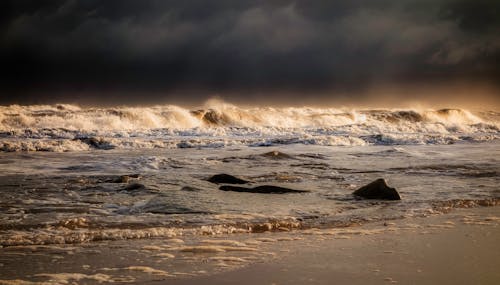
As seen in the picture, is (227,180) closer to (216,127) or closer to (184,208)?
(184,208)

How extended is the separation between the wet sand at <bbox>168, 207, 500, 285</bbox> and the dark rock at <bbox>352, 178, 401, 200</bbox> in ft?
5.56

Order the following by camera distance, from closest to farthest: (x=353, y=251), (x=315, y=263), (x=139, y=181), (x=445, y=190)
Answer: (x=315, y=263)
(x=353, y=251)
(x=445, y=190)
(x=139, y=181)

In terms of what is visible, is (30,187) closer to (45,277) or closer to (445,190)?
(45,277)

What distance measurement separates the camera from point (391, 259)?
3771 mm

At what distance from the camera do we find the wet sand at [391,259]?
3277mm

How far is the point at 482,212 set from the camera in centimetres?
590

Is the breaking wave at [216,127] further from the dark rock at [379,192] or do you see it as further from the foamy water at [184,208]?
the dark rock at [379,192]

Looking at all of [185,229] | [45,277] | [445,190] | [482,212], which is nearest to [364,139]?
[445,190]

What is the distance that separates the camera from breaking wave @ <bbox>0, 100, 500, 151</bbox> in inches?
949

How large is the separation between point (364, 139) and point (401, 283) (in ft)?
74.7

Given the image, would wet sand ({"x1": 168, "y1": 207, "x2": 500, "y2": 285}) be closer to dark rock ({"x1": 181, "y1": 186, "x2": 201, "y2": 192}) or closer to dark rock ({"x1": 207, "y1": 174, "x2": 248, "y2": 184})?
dark rock ({"x1": 181, "y1": 186, "x2": 201, "y2": 192})

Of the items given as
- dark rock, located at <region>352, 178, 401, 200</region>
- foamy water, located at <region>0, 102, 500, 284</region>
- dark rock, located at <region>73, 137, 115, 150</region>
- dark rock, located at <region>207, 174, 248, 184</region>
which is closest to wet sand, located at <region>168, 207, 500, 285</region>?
foamy water, located at <region>0, 102, 500, 284</region>

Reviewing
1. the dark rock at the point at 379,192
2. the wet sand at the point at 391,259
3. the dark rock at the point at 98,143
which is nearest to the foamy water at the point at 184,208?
the dark rock at the point at 379,192

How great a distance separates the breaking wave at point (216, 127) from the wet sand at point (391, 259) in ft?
55.7
